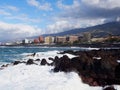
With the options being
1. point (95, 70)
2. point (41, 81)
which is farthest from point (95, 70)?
point (41, 81)

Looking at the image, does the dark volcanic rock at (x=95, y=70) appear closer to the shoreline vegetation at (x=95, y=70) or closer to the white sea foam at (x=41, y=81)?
the shoreline vegetation at (x=95, y=70)

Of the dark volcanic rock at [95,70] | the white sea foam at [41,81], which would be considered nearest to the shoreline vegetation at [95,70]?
the dark volcanic rock at [95,70]

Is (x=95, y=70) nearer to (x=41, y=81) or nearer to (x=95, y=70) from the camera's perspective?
(x=95, y=70)

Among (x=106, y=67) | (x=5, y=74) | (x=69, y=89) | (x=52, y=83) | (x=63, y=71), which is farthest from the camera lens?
(x=5, y=74)

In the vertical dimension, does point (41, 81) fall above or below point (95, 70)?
below

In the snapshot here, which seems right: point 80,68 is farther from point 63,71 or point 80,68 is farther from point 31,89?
point 31,89

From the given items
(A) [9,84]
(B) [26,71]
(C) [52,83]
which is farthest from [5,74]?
(C) [52,83]

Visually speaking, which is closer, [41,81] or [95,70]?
[41,81]

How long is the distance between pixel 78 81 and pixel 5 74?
6.38m

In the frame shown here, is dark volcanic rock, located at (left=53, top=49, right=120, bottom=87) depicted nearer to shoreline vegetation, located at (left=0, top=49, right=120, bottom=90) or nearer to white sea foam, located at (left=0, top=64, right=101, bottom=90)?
shoreline vegetation, located at (left=0, top=49, right=120, bottom=90)

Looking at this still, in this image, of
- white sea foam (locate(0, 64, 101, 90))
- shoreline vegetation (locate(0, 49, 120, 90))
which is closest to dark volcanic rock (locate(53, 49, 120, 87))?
shoreline vegetation (locate(0, 49, 120, 90))

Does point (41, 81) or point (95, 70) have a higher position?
point (95, 70)

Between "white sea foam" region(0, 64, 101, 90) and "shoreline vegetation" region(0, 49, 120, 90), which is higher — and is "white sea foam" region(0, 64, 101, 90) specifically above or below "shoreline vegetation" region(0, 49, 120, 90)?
below

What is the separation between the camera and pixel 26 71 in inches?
781
